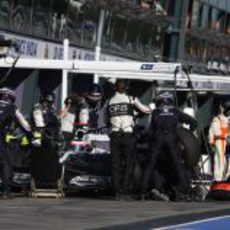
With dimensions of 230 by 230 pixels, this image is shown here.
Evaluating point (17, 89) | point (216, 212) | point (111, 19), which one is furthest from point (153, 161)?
point (111, 19)

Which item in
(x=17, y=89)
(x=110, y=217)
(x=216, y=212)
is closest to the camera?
(x=110, y=217)

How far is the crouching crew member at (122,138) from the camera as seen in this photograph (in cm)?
1558

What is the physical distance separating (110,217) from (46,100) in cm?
478

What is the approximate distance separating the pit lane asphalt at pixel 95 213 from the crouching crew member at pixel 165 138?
1.39 feet

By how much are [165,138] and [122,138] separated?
676mm

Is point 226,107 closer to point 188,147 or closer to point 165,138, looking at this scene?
point 188,147

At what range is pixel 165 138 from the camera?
51.1ft

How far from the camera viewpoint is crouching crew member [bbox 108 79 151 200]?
15.6 m

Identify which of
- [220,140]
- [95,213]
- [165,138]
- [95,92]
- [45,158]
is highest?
[95,92]

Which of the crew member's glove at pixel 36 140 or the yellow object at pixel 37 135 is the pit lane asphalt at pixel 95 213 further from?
the yellow object at pixel 37 135

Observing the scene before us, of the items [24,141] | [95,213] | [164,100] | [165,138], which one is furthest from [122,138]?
[95,213]

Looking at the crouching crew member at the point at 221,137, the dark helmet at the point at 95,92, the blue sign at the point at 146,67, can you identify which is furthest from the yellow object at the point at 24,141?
the crouching crew member at the point at 221,137

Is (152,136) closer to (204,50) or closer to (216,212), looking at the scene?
(216,212)

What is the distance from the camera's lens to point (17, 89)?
28359mm
